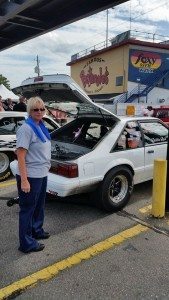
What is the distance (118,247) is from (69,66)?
4135cm

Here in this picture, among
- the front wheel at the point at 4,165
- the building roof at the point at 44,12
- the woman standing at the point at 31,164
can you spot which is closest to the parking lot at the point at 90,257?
the woman standing at the point at 31,164

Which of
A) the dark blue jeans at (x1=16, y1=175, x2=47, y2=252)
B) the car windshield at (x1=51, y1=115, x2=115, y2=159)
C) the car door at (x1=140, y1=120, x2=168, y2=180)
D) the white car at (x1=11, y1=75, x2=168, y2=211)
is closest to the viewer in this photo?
the dark blue jeans at (x1=16, y1=175, x2=47, y2=252)

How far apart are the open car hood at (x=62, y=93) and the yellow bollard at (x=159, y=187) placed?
44.1 inches

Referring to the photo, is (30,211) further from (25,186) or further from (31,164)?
(31,164)

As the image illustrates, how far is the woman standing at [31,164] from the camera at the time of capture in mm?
3447

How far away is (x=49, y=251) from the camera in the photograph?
153 inches

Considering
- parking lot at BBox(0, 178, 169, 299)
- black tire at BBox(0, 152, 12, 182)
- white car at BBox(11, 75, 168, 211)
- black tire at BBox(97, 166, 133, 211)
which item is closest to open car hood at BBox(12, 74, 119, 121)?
white car at BBox(11, 75, 168, 211)

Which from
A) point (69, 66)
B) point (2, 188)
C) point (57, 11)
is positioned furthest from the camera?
point (69, 66)

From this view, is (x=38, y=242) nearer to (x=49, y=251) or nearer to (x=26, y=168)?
(x=49, y=251)

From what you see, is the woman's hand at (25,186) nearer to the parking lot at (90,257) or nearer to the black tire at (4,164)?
the parking lot at (90,257)

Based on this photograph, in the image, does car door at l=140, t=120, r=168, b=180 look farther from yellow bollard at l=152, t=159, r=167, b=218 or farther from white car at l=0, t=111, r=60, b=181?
white car at l=0, t=111, r=60, b=181

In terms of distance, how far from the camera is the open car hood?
5.07 m

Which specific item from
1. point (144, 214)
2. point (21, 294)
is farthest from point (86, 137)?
point (21, 294)

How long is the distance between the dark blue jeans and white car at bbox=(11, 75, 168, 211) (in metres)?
0.57
